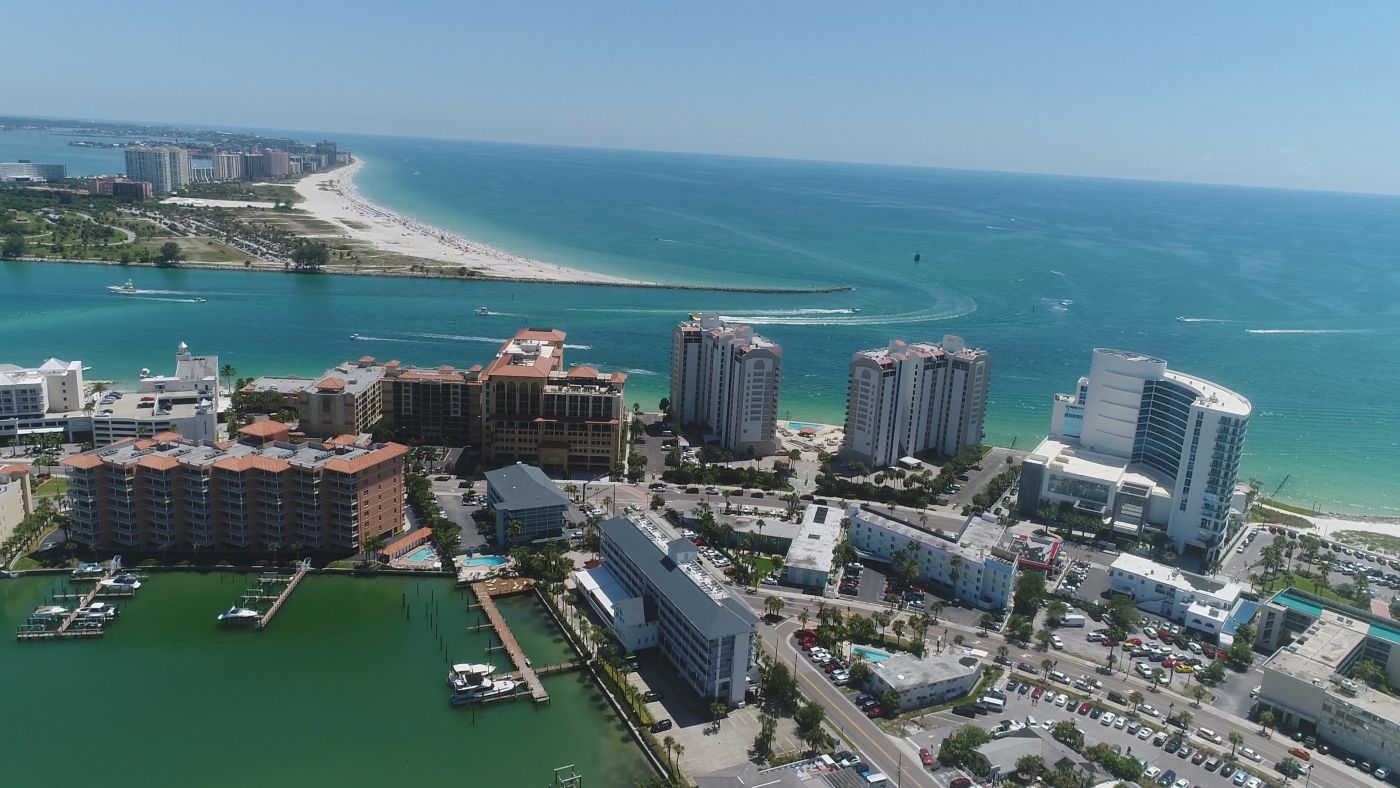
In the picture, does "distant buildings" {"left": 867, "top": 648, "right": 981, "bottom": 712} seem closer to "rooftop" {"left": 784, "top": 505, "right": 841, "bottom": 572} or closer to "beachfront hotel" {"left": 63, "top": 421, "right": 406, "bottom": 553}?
"rooftop" {"left": 784, "top": 505, "right": 841, "bottom": 572}

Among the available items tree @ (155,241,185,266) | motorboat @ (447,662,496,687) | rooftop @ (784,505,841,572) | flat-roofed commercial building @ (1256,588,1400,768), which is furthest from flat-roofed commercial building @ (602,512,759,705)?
tree @ (155,241,185,266)

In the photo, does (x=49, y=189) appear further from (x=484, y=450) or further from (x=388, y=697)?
(x=388, y=697)

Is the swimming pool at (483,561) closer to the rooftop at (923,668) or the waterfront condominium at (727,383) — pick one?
the rooftop at (923,668)

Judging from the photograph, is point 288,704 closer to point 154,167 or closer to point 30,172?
point 154,167

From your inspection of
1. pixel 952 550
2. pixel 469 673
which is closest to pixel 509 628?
pixel 469 673

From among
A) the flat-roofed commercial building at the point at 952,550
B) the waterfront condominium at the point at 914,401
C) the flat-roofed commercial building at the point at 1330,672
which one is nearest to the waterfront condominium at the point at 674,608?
the flat-roofed commercial building at the point at 952,550

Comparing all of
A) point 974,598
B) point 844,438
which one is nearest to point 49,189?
point 844,438
